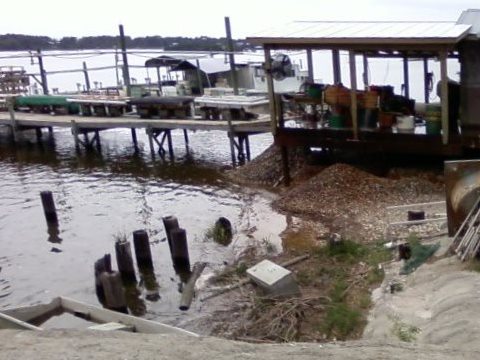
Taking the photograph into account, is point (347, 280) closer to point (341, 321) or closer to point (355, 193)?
point (341, 321)

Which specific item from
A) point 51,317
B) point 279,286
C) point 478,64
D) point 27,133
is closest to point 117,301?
point 51,317

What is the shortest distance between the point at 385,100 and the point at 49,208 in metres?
11.1

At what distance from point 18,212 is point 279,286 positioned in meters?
13.4

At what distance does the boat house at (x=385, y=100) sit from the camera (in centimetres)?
1883

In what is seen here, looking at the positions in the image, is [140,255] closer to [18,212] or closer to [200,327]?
[200,327]

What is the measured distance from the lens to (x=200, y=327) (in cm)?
1327

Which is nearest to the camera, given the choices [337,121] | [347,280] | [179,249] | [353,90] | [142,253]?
[347,280]

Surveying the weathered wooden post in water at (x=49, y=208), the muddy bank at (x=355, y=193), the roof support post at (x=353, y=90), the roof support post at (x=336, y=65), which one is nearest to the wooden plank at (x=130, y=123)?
the roof support post at (x=336, y=65)

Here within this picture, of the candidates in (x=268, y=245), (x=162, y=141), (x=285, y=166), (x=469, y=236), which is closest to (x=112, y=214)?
(x=285, y=166)

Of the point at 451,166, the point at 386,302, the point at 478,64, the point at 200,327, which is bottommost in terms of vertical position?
the point at 200,327

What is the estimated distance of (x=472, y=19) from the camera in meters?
19.5

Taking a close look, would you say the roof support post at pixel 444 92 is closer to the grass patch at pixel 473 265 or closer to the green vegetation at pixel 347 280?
the green vegetation at pixel 347 280

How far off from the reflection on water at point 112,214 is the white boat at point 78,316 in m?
1.71

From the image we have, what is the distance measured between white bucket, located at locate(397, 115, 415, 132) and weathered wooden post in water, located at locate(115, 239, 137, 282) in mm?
9011
